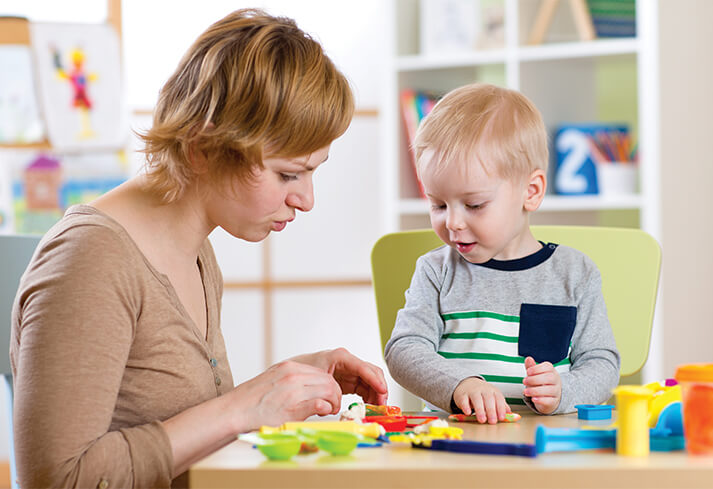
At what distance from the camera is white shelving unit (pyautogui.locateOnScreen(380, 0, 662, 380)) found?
2.76 m

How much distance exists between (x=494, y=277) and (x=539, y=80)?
1.81 metres

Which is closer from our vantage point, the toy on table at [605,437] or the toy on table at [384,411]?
the toy on table at [605,437]

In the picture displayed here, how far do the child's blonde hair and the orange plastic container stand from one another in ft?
1.78

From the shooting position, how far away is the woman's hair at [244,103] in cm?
100

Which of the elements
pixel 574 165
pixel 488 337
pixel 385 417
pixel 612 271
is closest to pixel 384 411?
pixel 385 417

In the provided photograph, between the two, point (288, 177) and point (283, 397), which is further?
point (288, 177)

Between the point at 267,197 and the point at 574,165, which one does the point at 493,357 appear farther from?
the point at 574,165

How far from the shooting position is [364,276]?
3.46 meters

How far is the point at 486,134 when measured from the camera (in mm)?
1211

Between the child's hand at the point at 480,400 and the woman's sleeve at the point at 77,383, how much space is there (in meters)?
0.34

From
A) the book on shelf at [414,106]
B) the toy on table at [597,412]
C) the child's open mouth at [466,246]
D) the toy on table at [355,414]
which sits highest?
the book on shelf at [414,106]

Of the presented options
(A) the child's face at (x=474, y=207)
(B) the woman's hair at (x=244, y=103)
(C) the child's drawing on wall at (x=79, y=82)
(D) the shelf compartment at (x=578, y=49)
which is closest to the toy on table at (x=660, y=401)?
(A) the child's face at (x=474, y=207)

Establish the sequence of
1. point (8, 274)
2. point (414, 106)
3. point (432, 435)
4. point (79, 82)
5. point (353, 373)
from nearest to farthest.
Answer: point (432, 435) → point (353, 373) → point (8, 274) → point (414, 106) → point (79, 82)

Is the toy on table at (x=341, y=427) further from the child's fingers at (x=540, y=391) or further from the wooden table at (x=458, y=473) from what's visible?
the child's fingers at (x=540, y=391)
